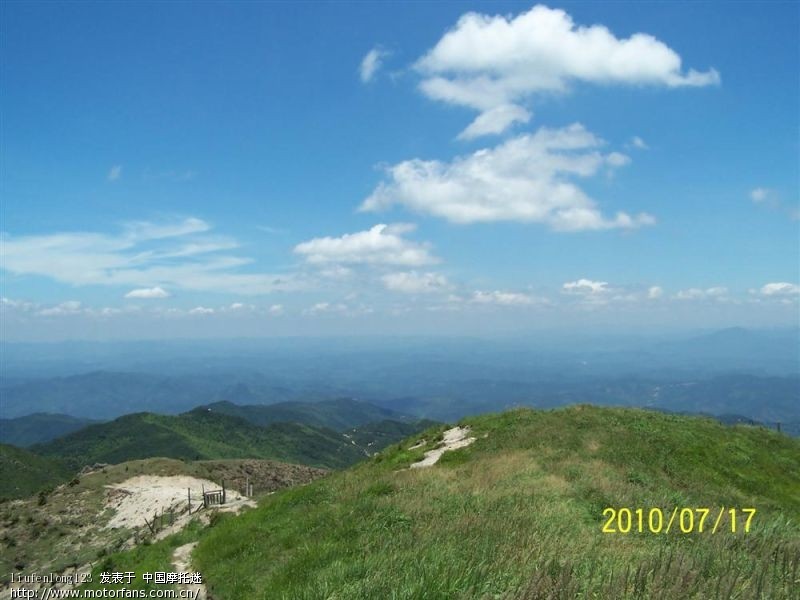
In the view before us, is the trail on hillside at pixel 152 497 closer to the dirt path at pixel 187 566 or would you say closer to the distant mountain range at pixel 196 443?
the dirt path at pixel 187 566

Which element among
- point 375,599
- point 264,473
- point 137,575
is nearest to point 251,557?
point 137,575

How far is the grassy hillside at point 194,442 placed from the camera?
140m

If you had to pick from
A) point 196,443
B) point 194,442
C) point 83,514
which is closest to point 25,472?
point 196,443

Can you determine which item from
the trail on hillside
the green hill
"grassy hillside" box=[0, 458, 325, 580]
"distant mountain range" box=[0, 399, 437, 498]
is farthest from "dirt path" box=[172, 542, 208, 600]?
the green hill

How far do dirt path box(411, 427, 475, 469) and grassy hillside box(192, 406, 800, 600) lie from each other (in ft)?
2.77

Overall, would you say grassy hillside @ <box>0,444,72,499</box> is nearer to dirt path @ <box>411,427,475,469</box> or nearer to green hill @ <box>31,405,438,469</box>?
green hill @ <box>31,405,438,469</box>

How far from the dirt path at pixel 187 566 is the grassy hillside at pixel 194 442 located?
388 ft

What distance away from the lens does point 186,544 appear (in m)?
22.1

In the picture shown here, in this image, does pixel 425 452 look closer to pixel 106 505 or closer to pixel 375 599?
pixel 375 599

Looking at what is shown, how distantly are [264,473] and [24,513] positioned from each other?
18.9 metres

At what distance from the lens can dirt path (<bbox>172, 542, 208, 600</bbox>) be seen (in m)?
14.6

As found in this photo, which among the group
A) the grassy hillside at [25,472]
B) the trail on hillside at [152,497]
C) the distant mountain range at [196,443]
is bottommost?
the distant mountain range at [196,443]

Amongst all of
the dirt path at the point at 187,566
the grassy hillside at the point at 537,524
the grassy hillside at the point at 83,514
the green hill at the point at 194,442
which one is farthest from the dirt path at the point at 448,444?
the green hill at the point at 194,442

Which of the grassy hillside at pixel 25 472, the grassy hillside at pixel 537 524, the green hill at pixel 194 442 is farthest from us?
the green hill at pixel 194 442
